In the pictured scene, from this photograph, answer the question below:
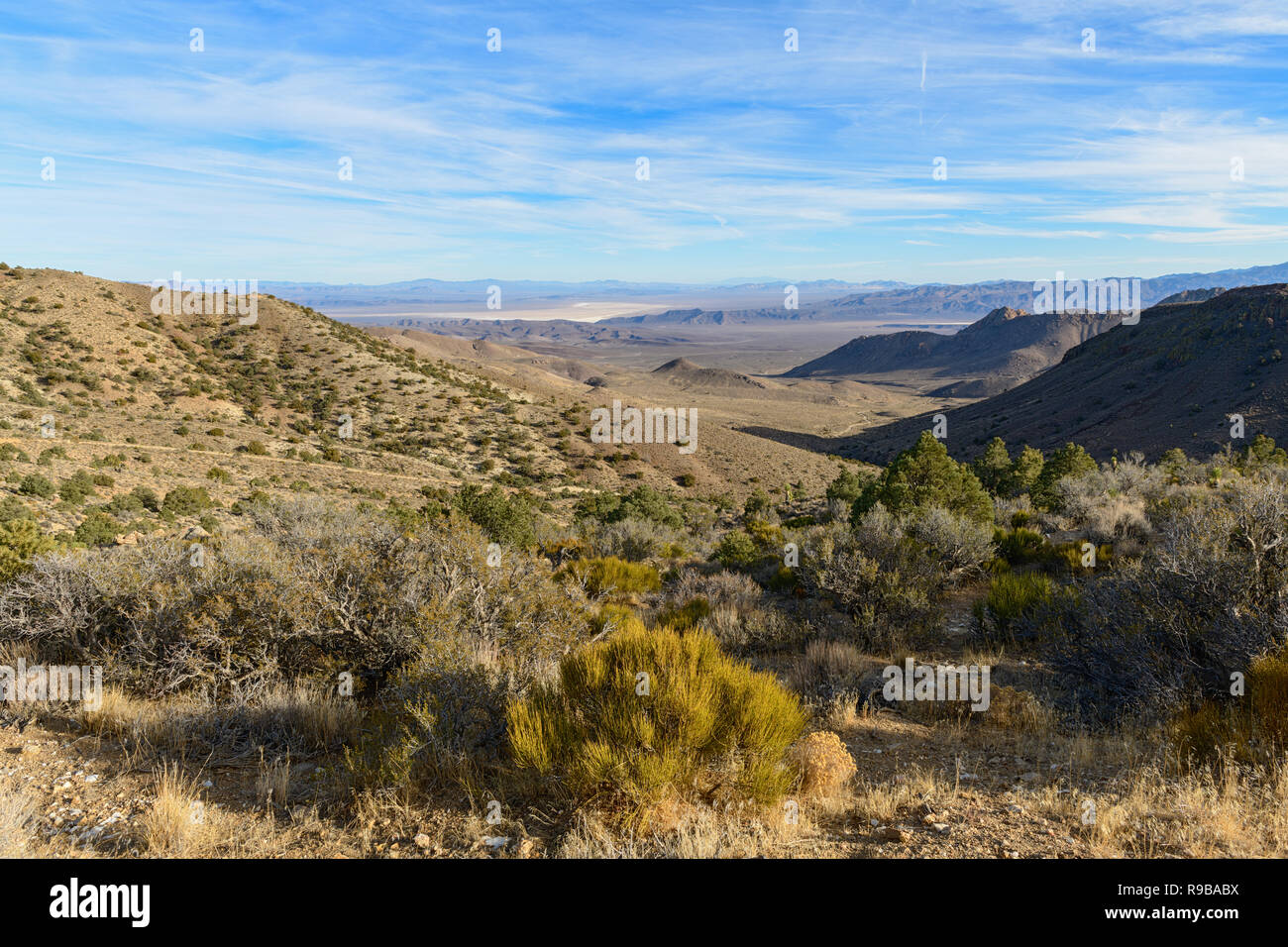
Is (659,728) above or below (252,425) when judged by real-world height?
below

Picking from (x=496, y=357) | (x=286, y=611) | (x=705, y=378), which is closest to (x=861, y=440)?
(x=705, y=378)

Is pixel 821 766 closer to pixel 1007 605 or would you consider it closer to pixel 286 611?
pixel 1007 605

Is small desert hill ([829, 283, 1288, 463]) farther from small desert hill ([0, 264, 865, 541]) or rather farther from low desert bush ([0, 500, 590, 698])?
low desert bush ([0, 500, 590, 698])

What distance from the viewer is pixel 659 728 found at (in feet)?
12.2

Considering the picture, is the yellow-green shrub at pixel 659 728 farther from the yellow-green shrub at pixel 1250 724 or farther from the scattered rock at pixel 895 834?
the yellow-green shrub at pixel 1250 724

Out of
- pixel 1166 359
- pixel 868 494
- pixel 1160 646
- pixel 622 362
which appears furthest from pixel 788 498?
pixel 622 362

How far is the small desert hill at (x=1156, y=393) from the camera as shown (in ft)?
142

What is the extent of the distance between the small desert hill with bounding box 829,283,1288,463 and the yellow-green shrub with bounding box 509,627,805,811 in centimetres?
4678

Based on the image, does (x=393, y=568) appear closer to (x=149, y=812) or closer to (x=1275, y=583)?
(x=149, y=812)
